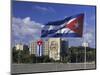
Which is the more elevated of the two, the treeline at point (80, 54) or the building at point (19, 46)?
the building at point (19, 46)

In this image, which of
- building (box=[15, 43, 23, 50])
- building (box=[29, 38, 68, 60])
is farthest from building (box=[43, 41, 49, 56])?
building (box=[15, 43, 23, 50])

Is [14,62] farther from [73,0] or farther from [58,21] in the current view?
[73,0]

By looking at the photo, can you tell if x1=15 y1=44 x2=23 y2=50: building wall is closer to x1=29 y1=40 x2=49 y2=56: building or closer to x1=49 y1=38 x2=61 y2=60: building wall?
x1=29 y1=40 x2=49 y2=56: building

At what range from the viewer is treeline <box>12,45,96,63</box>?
2.82 meters

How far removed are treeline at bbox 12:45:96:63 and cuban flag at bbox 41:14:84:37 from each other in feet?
0.57

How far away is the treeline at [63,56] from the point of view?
2.82 meters

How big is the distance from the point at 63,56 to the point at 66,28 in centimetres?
30

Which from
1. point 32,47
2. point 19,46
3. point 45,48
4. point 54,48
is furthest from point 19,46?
point 54,48

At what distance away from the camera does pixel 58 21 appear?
117 inches

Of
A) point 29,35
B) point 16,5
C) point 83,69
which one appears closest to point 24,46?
point 29,35

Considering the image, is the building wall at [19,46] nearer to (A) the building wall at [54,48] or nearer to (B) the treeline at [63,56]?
(B) the treeline at [63,56]

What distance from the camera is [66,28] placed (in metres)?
3.00

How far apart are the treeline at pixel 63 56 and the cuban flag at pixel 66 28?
0.57ft

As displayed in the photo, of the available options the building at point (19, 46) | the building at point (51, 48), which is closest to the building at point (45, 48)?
the building at point (51, 48)
